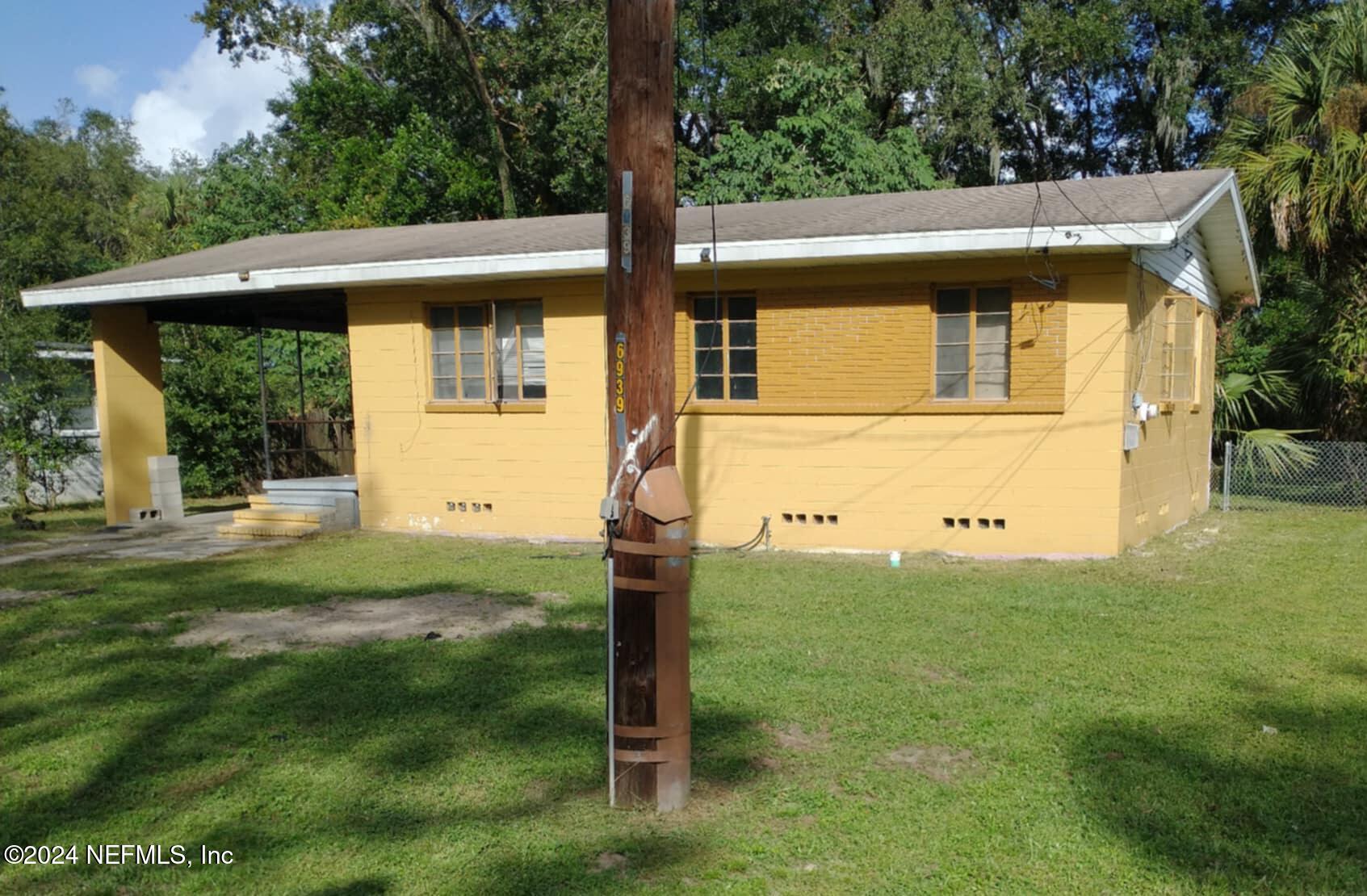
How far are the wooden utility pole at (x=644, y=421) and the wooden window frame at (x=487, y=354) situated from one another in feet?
24.5

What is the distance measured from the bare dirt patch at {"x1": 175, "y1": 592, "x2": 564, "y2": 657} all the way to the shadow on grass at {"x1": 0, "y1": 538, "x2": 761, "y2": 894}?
0.25 meters

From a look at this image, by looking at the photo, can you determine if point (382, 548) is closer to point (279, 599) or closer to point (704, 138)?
point (279, 599)

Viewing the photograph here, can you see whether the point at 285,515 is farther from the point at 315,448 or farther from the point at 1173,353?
the point at 1173,353

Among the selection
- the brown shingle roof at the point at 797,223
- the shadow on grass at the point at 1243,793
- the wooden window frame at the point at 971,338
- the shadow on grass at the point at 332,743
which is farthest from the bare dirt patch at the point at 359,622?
the wooden window frame at the point at 971,338

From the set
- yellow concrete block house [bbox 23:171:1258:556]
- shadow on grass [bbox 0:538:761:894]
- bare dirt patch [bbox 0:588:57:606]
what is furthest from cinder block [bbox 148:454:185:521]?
shadow on grass [bbox 0:538:761:894]

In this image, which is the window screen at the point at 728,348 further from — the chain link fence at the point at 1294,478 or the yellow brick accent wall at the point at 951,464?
the chain link fence at the point at 1294,478

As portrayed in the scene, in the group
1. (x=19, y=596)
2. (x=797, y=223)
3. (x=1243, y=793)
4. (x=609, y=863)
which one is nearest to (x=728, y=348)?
(x=797, y=223)

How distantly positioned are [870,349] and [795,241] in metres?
1.40

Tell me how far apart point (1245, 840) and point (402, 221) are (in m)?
22.7

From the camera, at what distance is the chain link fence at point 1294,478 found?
13297 mm

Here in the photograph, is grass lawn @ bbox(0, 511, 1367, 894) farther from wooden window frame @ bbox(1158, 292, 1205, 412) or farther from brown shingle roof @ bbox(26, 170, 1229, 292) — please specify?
brown shingle roof @ bbox(26, 170, 1229, 292)

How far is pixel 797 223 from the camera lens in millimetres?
10789

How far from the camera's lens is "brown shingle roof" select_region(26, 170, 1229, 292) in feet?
30.7

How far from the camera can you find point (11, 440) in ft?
43.8
